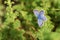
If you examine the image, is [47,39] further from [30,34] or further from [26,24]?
[26,24]

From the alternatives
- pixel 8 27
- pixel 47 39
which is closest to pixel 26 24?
pixel 8 27

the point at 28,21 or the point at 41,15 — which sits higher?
the point at 41,15

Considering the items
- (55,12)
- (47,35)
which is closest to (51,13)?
(55,12)

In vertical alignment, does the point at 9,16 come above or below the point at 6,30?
above

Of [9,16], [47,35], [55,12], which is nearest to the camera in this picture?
[47,35]

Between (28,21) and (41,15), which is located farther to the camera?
(28,21)

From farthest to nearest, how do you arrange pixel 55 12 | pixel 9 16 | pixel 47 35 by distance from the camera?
pixel 55 12 < pixel 9 16 < pixel 47 35

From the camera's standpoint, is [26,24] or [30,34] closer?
[30,34]
